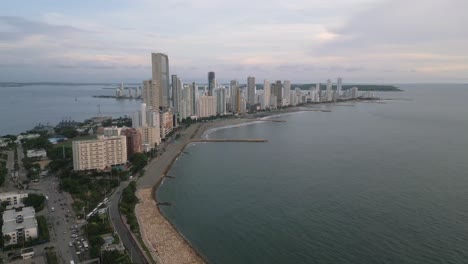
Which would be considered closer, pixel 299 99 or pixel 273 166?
pixel 273 166

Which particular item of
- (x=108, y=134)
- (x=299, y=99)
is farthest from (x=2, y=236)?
(x=299, y=99)

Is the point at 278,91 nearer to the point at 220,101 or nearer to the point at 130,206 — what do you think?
the point at 220,101

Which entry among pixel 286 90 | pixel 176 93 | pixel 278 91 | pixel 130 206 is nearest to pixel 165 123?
pixel 176 93

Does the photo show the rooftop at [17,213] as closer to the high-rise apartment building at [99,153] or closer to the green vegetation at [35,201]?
the green vegetation at [35,201]

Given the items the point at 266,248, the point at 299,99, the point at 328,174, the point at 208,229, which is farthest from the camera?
the point at 299,99

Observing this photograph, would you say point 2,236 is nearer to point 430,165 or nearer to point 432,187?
point 432,187

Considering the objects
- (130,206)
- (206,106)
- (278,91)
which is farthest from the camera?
(278,91)
